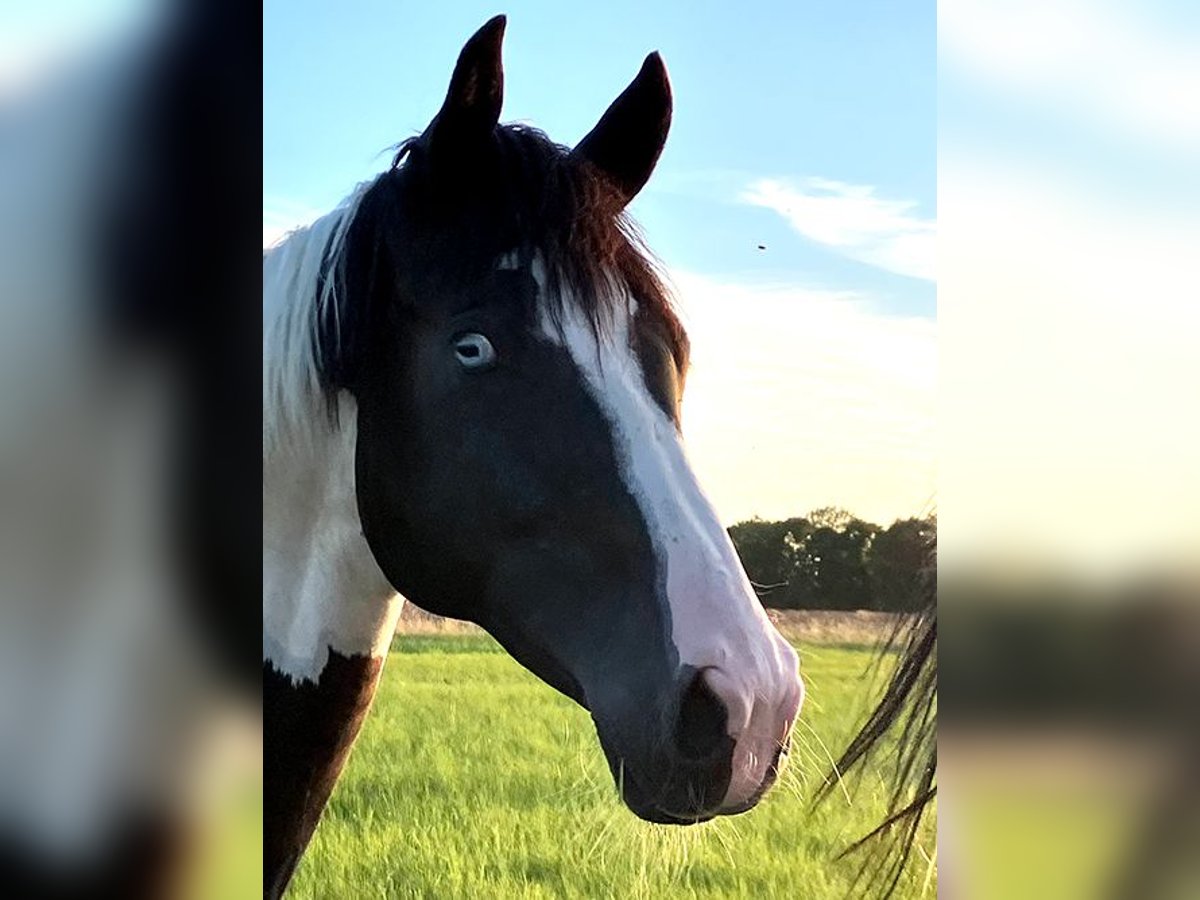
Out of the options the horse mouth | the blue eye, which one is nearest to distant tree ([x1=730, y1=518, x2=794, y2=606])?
the horse mouth

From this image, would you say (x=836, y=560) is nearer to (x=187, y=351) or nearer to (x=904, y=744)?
(x=904, y=744)

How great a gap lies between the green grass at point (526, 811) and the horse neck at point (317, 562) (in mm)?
153

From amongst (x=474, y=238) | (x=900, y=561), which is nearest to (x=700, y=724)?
(x=900, y=561)

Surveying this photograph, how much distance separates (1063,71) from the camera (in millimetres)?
1508

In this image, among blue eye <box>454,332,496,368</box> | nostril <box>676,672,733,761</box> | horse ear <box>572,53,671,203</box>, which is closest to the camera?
nostril <box>676,672,733,761</box>

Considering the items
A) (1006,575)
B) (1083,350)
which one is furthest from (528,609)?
(1083,350)

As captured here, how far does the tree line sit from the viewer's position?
1.69 meters

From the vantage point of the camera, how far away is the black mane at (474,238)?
153cm

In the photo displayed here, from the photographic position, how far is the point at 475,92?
1504 mm

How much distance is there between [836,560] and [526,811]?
0.71 m

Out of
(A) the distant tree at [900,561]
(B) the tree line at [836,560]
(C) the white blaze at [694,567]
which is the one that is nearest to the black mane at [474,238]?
(C) the white blaze at [694,567]

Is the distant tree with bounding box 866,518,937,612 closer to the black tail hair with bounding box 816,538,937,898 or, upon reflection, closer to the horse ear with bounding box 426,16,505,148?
the black tail hair with bounding box 816,538,937,898

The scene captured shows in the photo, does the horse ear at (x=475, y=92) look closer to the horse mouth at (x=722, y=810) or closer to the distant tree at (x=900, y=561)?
the distant tree at (x=900, y=561)

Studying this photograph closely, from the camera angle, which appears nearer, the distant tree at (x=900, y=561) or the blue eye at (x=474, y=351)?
the blue eye at (x=474, y=351)
